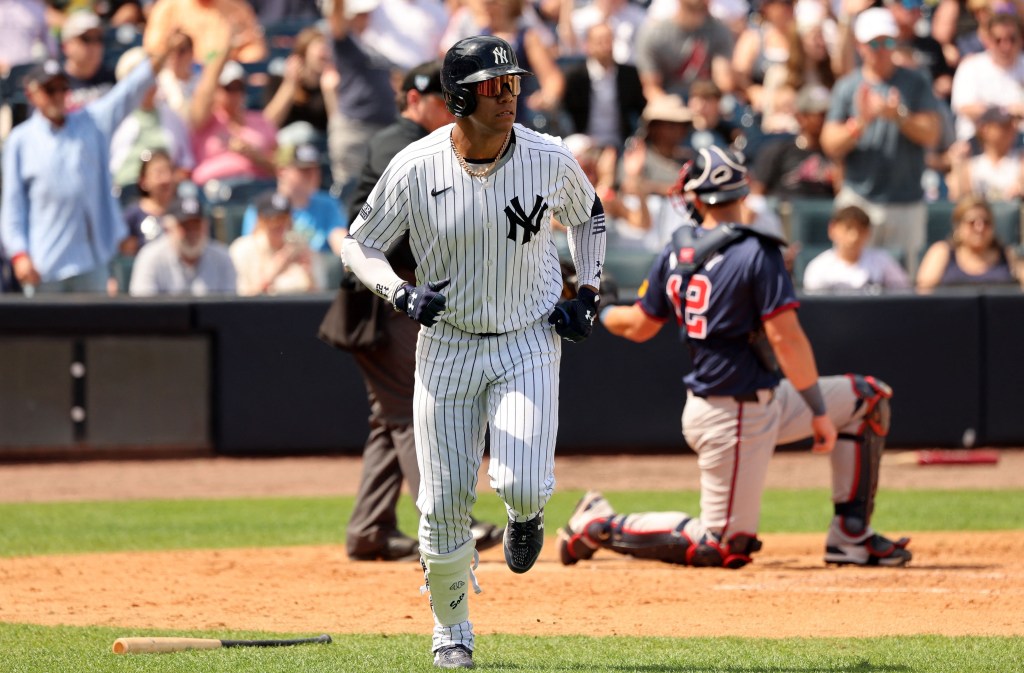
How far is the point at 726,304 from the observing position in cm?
683

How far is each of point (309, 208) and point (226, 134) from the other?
146cm

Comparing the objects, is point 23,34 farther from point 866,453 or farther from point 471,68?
point 471,68

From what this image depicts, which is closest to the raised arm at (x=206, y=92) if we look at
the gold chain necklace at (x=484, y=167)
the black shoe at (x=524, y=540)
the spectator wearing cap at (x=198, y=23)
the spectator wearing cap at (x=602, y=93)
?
the spectator wearing cap at (x=198, y=23)

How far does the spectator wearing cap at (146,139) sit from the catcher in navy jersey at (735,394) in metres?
6.49

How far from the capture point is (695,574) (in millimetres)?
7203

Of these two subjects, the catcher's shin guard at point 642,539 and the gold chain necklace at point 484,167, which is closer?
the gold chain necklace at point 484,167

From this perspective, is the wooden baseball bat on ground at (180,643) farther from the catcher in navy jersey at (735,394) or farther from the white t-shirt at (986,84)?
the white t-shirt at (986,84)

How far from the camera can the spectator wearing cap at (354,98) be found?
42.4 ft

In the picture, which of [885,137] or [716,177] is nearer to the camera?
[716,177]

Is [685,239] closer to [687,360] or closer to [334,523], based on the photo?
[334,523]

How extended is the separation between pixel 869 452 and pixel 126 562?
352 cm

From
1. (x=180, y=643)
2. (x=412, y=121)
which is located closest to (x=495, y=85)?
(x=180, y=643)

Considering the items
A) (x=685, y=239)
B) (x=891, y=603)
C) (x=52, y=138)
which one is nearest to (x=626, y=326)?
(x=685, y=239)

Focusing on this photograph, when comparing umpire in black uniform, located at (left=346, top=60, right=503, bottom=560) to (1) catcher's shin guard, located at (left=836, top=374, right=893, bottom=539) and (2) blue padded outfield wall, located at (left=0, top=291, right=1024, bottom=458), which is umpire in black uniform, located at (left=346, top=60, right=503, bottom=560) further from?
(2) blue padded outfield wall, located at (left=0, top=291, right=1024, bottom=458)
